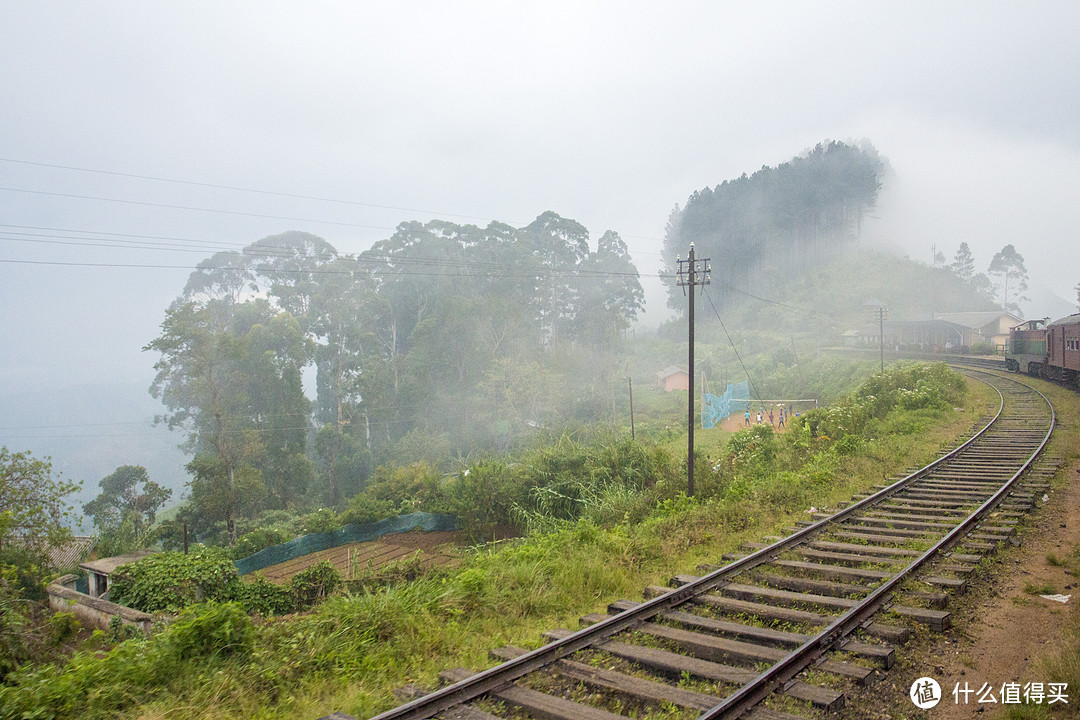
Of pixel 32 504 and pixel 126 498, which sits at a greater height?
pixel 32 504

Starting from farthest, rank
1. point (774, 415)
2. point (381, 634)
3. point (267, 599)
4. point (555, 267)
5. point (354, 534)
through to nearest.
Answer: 1. point (555, 267)
2. point (774, 415)
3. point (354, 534)
4. point (267, 599)
5. point (381, 634)

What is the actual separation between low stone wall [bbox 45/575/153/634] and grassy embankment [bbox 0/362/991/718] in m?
7.15

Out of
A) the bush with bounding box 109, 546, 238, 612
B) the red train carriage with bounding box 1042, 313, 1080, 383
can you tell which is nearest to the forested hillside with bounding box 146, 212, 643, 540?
the bush with bounding box 109, 546, 238, 612

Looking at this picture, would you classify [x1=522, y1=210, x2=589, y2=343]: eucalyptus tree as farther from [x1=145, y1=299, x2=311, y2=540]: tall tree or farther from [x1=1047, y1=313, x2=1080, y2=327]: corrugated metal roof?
[x1=1047, y1=313, x2=1080, y2=327]: corrugated metal roof

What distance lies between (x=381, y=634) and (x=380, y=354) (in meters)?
52.1

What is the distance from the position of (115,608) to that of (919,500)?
16.4m

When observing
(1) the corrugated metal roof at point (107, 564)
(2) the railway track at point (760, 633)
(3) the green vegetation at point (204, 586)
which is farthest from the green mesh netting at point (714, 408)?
(2) the railway track at point (760, 633)

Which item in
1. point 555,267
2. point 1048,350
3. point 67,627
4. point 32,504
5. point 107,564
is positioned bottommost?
point 107,564

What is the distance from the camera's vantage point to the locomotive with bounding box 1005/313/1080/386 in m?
24.8

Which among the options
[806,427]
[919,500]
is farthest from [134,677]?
[806,427]

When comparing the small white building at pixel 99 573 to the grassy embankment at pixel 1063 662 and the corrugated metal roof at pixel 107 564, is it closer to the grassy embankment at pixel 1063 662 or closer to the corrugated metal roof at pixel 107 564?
the corrugated metal roof at pixel 107 564

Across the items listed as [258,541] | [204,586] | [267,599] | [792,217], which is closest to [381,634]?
[267,599]

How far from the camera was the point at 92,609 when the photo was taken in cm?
1507

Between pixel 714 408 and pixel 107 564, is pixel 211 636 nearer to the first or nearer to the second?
pixel 107 564
